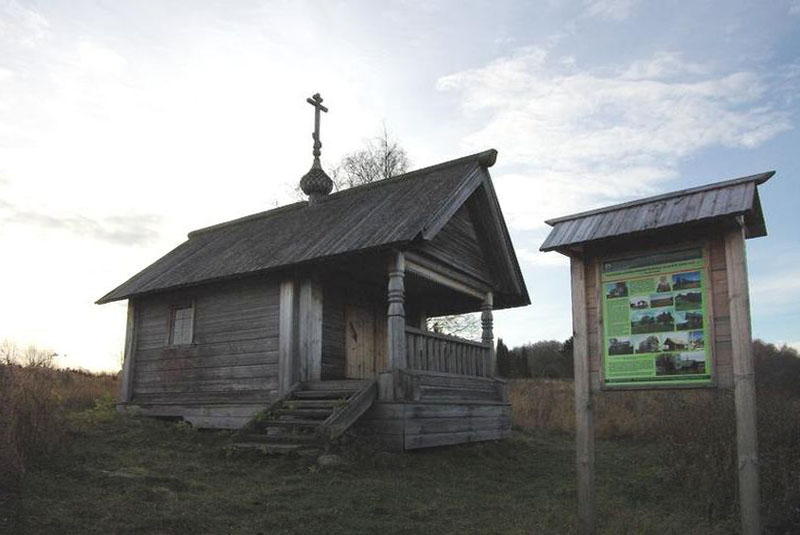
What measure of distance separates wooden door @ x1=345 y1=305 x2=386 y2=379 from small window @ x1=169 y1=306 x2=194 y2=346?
3.51 m

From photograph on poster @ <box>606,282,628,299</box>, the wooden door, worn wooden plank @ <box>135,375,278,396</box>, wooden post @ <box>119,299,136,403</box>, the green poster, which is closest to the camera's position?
the green poster

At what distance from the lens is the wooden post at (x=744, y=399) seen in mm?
5574

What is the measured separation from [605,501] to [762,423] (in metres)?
2.92

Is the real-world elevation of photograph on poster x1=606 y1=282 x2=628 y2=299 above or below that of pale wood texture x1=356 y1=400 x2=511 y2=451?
above

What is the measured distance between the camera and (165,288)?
14.4 meters

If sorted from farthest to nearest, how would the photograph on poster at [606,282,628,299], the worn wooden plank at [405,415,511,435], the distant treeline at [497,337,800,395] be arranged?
the distant treeline at [497,337,800,395], the worn wooden plank at [405,415,511,435], the photograph on poster at [606,282,628,299]

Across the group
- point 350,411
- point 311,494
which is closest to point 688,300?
point 311,494

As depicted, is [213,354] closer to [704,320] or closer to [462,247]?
[462,247]

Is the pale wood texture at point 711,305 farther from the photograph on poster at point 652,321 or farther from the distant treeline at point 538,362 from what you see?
the distant treeline at point 538,362

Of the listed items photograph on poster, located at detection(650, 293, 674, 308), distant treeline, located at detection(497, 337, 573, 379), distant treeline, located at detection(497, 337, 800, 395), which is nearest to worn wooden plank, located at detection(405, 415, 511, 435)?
photograph on poster, located at detection(650, 293, 674, 308)

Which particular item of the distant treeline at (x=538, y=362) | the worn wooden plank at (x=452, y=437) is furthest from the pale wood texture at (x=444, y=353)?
the distant treeline at (x=538, y=362)

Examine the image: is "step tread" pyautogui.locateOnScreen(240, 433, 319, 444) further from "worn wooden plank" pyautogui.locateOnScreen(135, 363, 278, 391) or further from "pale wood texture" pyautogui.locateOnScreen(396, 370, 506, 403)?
"worn wooden plank" pyautogui.locateOnScreen(135, 363, 278, 391)

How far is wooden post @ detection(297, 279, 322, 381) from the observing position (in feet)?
40.7

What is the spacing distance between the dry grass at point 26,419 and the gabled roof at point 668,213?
19.0 feet
